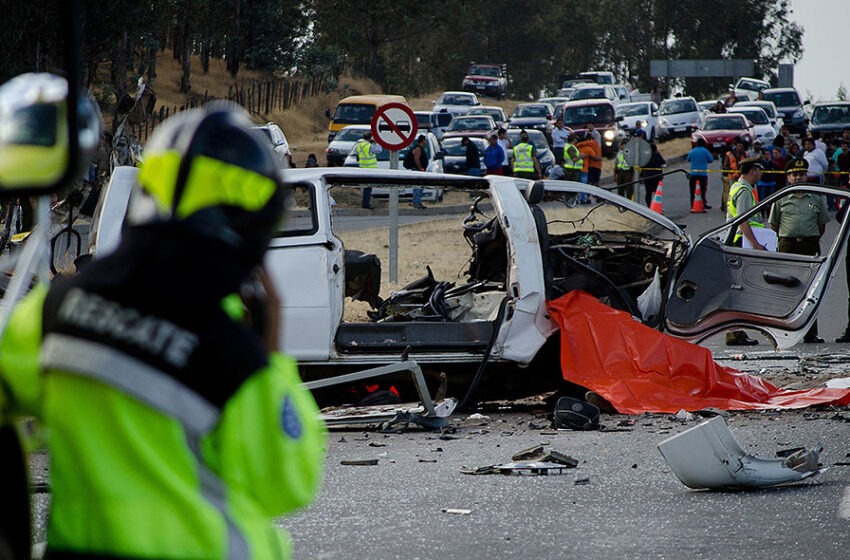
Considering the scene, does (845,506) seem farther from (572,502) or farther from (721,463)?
(572,502)

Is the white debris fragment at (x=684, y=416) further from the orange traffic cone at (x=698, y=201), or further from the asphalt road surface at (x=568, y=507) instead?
the orange traffic cone at (x=698, y=201)

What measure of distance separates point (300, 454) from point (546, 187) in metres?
6.77

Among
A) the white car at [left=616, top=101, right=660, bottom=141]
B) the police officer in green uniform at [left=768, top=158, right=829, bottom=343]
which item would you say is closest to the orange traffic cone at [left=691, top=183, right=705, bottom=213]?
the police officer in green uniform at [left=768, top=158, right=829, bottom=343]

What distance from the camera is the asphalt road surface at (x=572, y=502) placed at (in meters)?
5.04

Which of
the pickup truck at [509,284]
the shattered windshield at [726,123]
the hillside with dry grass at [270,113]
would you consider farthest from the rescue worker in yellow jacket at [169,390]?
the hillside with dry grass at [270,113]

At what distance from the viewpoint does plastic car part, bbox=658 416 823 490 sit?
233 inches

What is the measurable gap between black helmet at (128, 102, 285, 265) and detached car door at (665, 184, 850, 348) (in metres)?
7.55

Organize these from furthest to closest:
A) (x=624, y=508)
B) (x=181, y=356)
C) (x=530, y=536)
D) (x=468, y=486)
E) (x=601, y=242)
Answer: (x=601, y=242) → (x=468, y=486) → (x=624, y=508) → (x=530, y=536) → (x=181, y=356)

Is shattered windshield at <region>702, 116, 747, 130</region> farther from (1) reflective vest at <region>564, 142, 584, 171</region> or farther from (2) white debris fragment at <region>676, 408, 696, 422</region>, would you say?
(2) white debris fragment at <region>676, 408, 696, 422</region>

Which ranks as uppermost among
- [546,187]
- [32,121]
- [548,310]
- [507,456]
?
[32,121]

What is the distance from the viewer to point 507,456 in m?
7.04

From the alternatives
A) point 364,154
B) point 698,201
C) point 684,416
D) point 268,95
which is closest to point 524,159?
point 364,154

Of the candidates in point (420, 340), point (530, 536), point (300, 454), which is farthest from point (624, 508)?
point (300, 454)

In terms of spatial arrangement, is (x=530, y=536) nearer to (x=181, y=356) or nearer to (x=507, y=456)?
(x=507, y=456)
